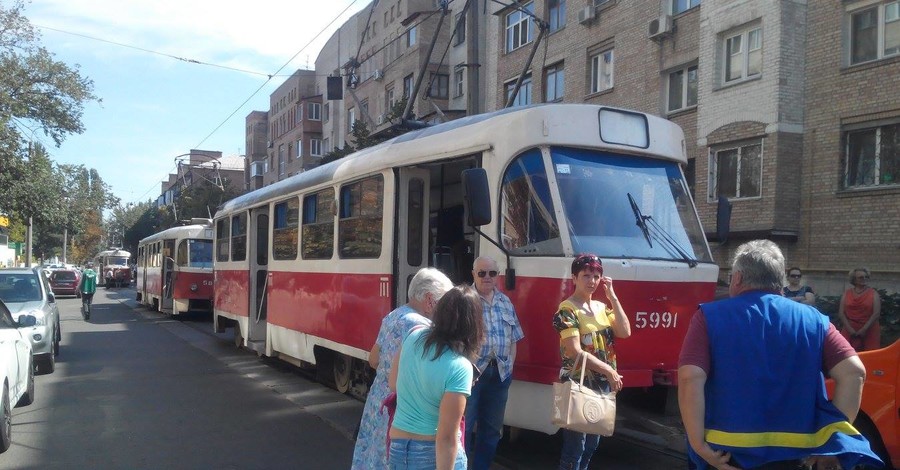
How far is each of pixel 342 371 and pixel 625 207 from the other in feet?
16.9

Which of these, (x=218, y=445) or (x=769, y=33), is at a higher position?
(x=769, y=33)

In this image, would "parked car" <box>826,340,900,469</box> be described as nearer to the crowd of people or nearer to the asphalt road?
the asphalt road

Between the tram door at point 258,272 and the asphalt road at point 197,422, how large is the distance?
578 millimetres

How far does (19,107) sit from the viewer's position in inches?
1129

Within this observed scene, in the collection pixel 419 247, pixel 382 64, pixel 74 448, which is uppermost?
pixel 382 64

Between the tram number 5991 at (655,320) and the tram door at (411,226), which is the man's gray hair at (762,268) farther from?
the tram door at (411,226)

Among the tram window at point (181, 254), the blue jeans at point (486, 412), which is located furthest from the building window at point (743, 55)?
the tram window at point (181, 254)

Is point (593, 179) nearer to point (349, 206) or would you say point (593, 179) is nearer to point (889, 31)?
point (349, 206)

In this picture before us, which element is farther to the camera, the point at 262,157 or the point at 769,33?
the point at 262,157

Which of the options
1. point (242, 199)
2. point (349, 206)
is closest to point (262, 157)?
point (242, 199)

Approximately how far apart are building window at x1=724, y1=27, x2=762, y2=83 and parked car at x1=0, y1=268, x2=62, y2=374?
15.2 metres

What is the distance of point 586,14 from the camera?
23828mm

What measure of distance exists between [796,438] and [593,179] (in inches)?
148

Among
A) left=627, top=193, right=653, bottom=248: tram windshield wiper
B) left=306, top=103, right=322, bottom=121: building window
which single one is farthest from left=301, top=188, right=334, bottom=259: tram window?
left=306, top=103, right=322, bottom=121: building window
